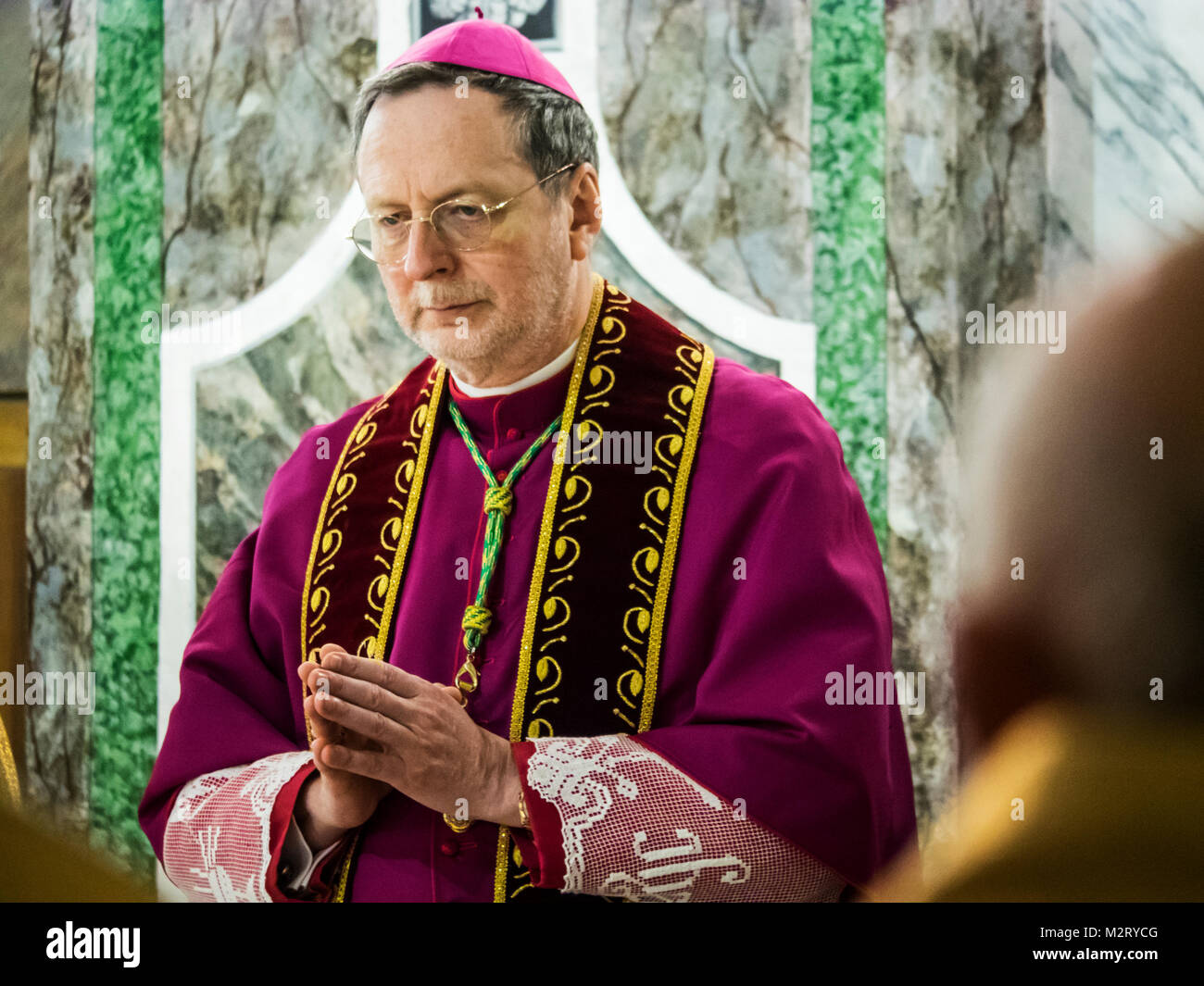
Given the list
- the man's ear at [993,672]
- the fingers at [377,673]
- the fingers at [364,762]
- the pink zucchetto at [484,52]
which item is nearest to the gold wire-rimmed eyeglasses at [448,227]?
the pink zucchetto at [484,52]

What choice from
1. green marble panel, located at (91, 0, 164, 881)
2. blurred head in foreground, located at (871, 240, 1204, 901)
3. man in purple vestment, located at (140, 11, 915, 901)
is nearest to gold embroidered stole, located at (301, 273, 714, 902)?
man in purple vestment, located at (140, 11, 915, 901)

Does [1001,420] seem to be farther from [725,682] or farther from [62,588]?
[62,588]

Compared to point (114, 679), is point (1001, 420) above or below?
above

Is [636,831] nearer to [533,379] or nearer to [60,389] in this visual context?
[533,379]

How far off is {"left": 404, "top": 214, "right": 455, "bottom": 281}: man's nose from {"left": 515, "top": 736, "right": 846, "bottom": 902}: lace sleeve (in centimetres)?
96

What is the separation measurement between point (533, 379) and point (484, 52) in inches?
27.2

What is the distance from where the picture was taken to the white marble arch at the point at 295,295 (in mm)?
3227

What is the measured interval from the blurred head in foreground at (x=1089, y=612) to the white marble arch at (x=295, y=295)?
1.97ft

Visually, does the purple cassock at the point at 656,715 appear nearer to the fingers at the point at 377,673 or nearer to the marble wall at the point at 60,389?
the fingers at the point at 377,673

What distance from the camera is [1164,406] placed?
9.44 feet

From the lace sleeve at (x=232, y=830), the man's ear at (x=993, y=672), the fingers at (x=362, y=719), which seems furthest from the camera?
the man's ear at (x=993, y=672)

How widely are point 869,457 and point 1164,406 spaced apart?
27.1 inches

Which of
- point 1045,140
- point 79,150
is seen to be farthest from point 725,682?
point 79,150

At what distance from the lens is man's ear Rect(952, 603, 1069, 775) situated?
295cm
